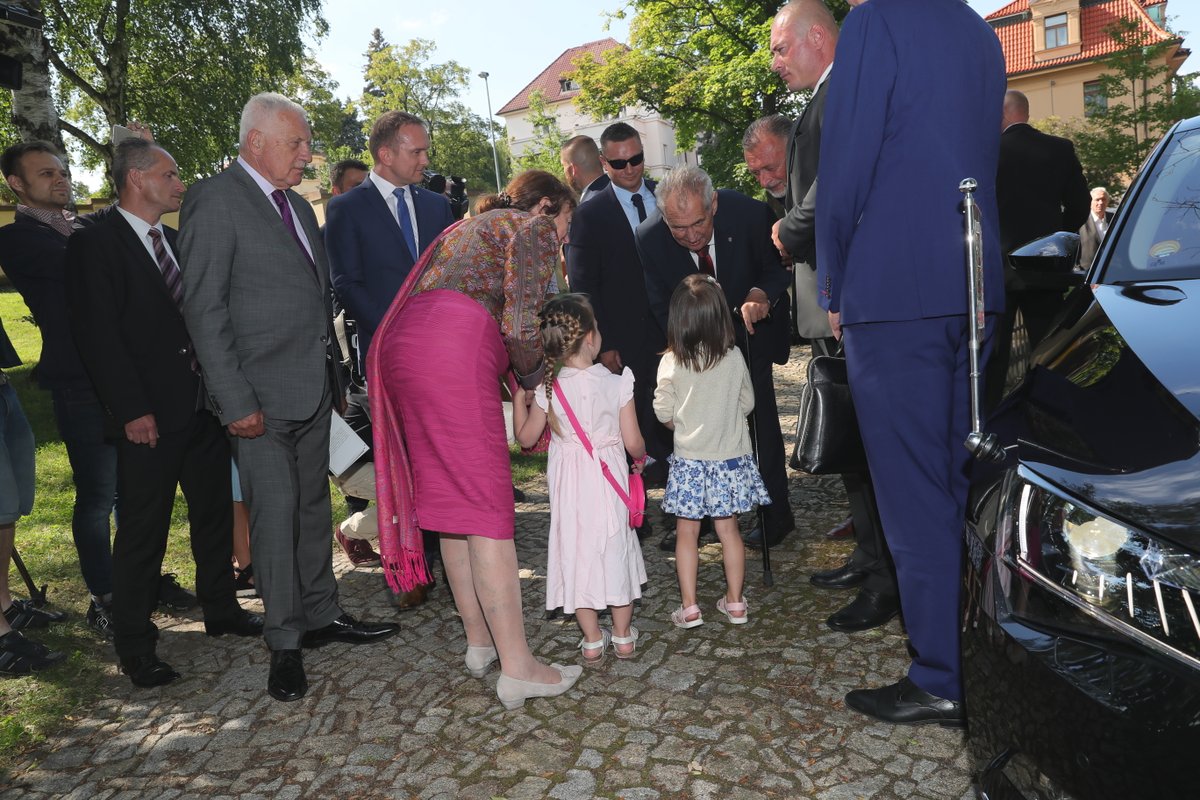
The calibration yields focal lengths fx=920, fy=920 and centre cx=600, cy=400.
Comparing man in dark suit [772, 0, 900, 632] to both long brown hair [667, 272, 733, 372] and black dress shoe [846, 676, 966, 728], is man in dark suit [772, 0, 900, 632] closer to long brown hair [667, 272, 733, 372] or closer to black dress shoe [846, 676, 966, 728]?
long brown hair [667, 272, 733, 372]

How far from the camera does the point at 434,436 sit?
3430 mm

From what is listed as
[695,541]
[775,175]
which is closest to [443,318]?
[695,541]

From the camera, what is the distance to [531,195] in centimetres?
399

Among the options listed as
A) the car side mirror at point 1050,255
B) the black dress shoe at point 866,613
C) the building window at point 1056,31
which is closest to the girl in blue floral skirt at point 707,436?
the black dress shoe at point 866,613

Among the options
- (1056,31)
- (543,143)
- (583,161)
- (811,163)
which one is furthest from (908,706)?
(543,143)

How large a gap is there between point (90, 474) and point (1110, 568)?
4.65 metres

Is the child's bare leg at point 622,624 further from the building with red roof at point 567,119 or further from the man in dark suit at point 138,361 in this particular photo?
the building with red roof at point 567,119

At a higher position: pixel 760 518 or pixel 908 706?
pixel 760 518

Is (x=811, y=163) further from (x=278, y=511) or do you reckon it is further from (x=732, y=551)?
(x=278, y=511)

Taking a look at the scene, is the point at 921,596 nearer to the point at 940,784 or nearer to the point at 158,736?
the point at 940,784

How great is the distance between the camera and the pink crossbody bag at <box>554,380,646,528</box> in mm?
3764

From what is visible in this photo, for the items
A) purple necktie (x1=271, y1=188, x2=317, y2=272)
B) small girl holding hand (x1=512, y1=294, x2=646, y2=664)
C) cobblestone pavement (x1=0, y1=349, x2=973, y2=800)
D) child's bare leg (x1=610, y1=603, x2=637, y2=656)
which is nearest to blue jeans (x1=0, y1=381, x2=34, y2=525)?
cobblestone pavement (x1=0, y1=349, x2=973, y2=800)

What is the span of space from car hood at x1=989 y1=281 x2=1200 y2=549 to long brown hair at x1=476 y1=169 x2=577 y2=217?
2.18m

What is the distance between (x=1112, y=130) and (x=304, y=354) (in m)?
25.7
